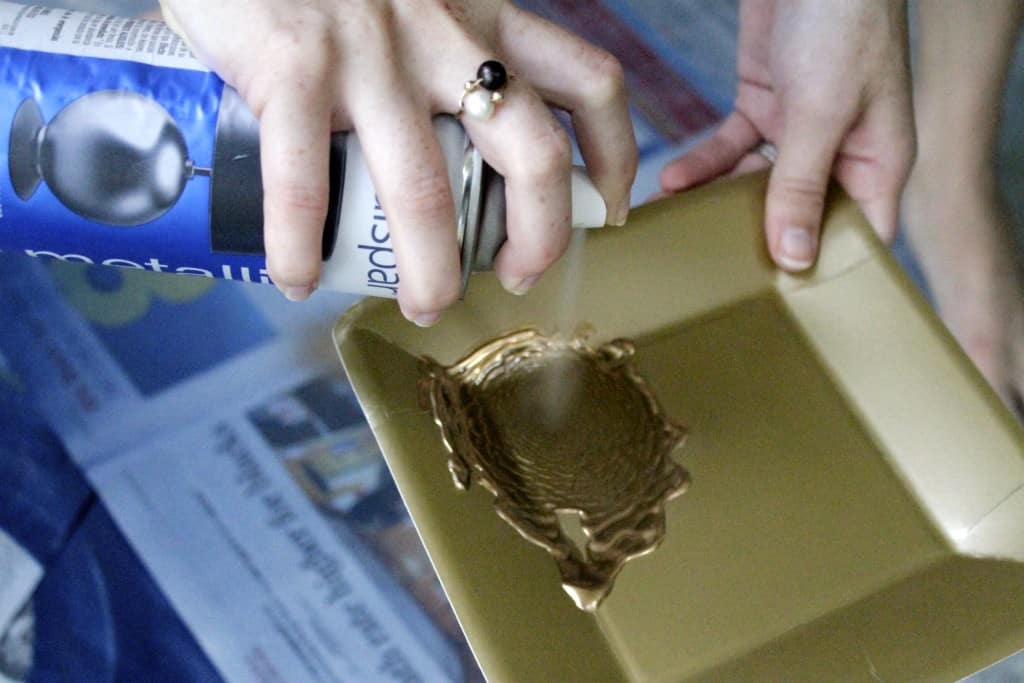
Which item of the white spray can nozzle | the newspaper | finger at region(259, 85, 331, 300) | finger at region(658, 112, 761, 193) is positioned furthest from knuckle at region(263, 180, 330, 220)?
finger at region(658, 112, 761, 193)

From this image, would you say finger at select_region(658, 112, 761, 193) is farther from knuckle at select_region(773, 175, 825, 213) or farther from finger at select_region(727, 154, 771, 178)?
knuckle at select_region(773, 175, 825, 213)

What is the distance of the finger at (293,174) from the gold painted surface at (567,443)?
16 cm

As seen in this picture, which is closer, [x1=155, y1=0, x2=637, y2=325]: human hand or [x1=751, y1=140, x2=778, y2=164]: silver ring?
[x1=155, y1=0, x2=637, y2=325]: human hand

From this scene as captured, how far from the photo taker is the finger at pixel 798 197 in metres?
0.61

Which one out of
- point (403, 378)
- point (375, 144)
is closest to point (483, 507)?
point (403, 378)

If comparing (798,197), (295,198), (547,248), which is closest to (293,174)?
(295,198)

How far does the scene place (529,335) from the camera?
59 centimetres

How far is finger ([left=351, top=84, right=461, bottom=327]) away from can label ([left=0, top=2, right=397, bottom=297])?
2 cm

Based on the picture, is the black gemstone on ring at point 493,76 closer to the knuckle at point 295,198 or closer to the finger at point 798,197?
the knuckle at point 295,198

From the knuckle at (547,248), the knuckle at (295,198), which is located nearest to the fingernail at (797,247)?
the knuckle at (547,248)

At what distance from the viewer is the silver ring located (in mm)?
735

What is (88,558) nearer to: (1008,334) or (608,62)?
(608,62)

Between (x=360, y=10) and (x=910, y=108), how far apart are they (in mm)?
445

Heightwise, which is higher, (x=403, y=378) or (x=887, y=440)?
(x=403, y=378)
